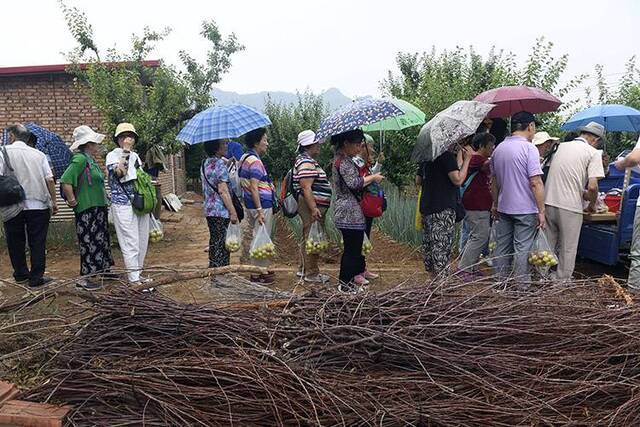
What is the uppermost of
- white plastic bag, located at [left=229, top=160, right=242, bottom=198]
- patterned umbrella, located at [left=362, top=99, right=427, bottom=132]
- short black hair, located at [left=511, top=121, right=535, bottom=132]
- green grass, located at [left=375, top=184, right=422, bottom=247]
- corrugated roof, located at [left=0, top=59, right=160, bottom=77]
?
corrugated roof, located at [left=0, top=59, right=160, bottom=77]

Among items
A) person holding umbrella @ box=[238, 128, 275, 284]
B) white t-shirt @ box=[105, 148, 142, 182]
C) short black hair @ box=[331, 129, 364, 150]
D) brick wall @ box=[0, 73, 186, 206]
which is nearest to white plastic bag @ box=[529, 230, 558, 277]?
short black hair @ box=[331, 129, 364, 150]

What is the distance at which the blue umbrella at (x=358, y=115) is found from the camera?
4.25m

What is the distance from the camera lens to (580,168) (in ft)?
14.2

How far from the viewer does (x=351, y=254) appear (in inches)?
185

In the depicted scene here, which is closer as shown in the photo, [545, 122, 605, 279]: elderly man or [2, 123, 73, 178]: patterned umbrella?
[545, 122, 605, 279]: elderly man

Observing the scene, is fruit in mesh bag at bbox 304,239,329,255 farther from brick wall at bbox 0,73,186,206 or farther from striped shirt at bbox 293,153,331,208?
brick wall at bbox 0,73,186,206

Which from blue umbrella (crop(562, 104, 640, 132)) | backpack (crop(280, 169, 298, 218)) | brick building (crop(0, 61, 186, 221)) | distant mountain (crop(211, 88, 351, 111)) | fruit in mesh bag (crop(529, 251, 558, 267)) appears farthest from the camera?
brick building (crop(0, 61, 186, 221))

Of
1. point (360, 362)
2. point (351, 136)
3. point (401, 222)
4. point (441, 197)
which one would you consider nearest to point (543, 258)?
point (441, 197)

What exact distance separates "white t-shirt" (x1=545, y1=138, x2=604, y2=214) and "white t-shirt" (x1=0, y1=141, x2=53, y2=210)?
15.8ft

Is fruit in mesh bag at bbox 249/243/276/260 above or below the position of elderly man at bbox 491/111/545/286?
below

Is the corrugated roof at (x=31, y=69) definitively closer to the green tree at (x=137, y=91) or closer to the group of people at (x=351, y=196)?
the green tree at (x=137, y=91)

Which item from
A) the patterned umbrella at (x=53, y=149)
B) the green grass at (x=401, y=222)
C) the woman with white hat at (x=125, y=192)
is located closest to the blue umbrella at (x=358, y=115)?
the woman with white hat at (x=125, y=192)

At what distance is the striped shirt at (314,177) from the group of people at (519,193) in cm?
96

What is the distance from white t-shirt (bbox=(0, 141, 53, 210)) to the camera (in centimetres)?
512
